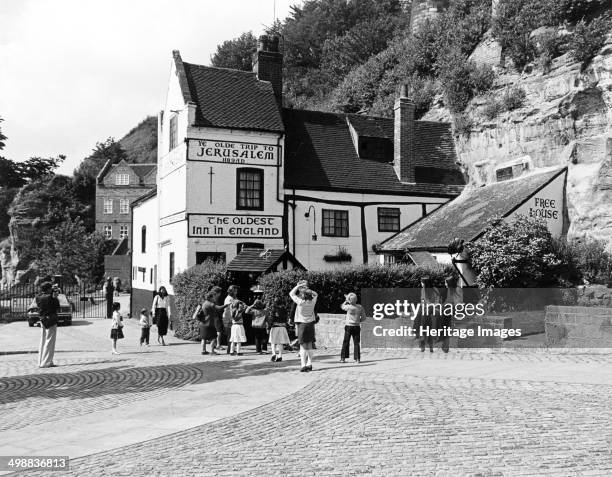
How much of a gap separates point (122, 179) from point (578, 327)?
217 ft

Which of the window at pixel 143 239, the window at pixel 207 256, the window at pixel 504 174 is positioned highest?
the window at pixel 504 174

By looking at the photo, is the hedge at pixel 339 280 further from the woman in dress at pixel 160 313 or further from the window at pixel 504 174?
the window at pixel 504 174

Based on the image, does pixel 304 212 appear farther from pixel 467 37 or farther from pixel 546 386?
pixel 546 386

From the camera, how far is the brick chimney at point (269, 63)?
90.1 ft

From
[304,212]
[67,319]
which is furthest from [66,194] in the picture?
[304,212]

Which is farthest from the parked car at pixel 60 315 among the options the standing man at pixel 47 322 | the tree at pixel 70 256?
the tree at pixel 70 256

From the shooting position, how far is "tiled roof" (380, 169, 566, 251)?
22062mm

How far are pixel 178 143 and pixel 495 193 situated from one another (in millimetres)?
13328

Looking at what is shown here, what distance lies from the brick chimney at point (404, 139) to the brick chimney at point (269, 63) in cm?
559

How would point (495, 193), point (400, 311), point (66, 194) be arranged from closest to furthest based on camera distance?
point (400, 311) → point (495, 193) → point (66, 194)

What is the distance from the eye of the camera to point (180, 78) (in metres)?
25.5

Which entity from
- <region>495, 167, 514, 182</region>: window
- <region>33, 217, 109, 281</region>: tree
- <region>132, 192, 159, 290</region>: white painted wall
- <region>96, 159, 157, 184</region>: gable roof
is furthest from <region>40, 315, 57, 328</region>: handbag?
<region>96, 159, 157, 184</region>: gable roof

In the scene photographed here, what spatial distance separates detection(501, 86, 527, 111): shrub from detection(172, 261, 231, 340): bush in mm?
14517

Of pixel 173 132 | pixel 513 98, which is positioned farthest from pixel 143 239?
pixel 513 98
